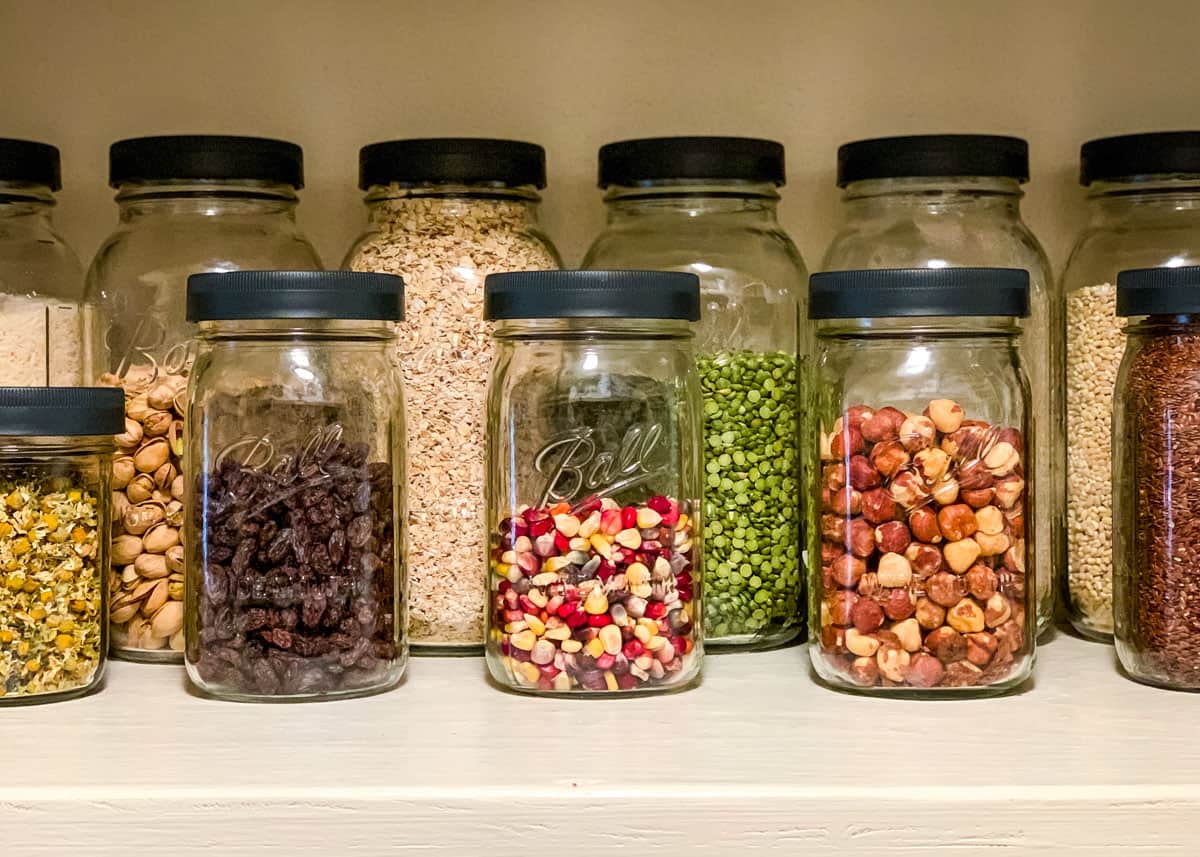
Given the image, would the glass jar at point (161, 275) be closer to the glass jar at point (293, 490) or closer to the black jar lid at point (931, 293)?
the glass jar at point (293, 490)

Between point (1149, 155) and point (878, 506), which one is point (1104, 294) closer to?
point (1149, 155)

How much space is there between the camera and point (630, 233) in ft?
3.69

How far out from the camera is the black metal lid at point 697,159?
107cm

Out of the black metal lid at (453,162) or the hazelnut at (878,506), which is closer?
the hazelnut at (878,506)

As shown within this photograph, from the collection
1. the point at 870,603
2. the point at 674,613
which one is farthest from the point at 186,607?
the point at 870,603

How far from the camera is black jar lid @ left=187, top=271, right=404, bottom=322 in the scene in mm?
886

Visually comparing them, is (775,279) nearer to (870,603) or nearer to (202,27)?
(870,603)

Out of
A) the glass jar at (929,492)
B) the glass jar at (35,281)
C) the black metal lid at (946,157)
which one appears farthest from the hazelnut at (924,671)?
the glass jar at (35,281)

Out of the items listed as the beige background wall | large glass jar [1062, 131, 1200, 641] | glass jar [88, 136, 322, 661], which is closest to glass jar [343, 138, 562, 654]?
glass jar [88, 136, 322, 661]

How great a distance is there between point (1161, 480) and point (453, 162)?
513mm

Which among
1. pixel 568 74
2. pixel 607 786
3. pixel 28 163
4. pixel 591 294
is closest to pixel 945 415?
pixel 591 294

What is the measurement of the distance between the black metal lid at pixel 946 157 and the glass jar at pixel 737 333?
73 millimetres

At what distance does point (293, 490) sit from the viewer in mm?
915

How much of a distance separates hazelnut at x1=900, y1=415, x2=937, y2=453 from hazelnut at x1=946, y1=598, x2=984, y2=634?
0.10 m
